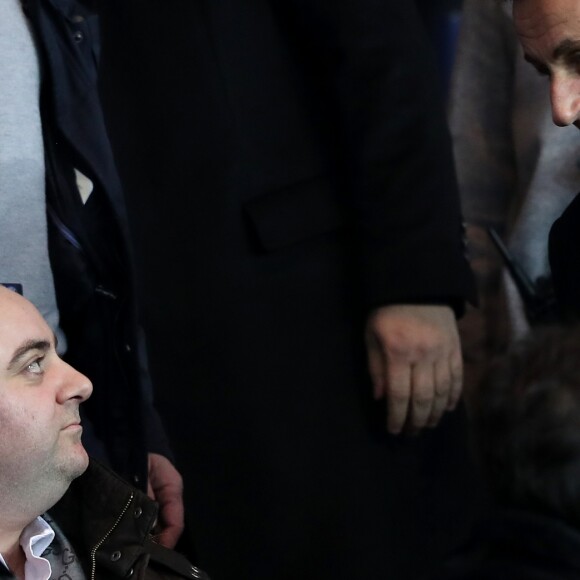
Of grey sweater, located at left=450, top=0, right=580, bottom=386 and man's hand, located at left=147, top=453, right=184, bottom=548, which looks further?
man's hand, located at left=147, top=453, right=184, bottom=548

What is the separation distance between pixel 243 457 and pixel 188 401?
0.30 ft

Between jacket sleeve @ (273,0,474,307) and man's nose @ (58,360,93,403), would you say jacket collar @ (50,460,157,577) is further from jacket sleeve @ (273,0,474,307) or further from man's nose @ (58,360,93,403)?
jacket sleeve @ (273,0,474,307)

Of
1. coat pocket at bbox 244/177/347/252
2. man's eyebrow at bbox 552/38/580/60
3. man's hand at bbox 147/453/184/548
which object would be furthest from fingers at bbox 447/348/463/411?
man's eyebrow at bbox 552/38/580/60

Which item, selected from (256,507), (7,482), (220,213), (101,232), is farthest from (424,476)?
(7,482)

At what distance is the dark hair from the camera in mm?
847

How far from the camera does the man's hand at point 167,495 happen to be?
1404 millimetres

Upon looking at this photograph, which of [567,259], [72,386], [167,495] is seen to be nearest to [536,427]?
[567,259]

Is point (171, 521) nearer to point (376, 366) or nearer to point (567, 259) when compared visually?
point (376, 366)

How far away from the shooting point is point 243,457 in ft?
4.83

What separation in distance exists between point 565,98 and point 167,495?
2.07 feet

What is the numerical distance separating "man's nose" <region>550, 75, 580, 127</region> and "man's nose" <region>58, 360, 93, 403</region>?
464 mm

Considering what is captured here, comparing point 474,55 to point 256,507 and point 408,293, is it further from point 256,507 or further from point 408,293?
point 256,507

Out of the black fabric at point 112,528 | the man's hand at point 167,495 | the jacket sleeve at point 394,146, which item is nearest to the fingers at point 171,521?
the man's hand at point 167,495

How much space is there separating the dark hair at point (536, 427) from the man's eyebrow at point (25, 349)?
38 centimetres
